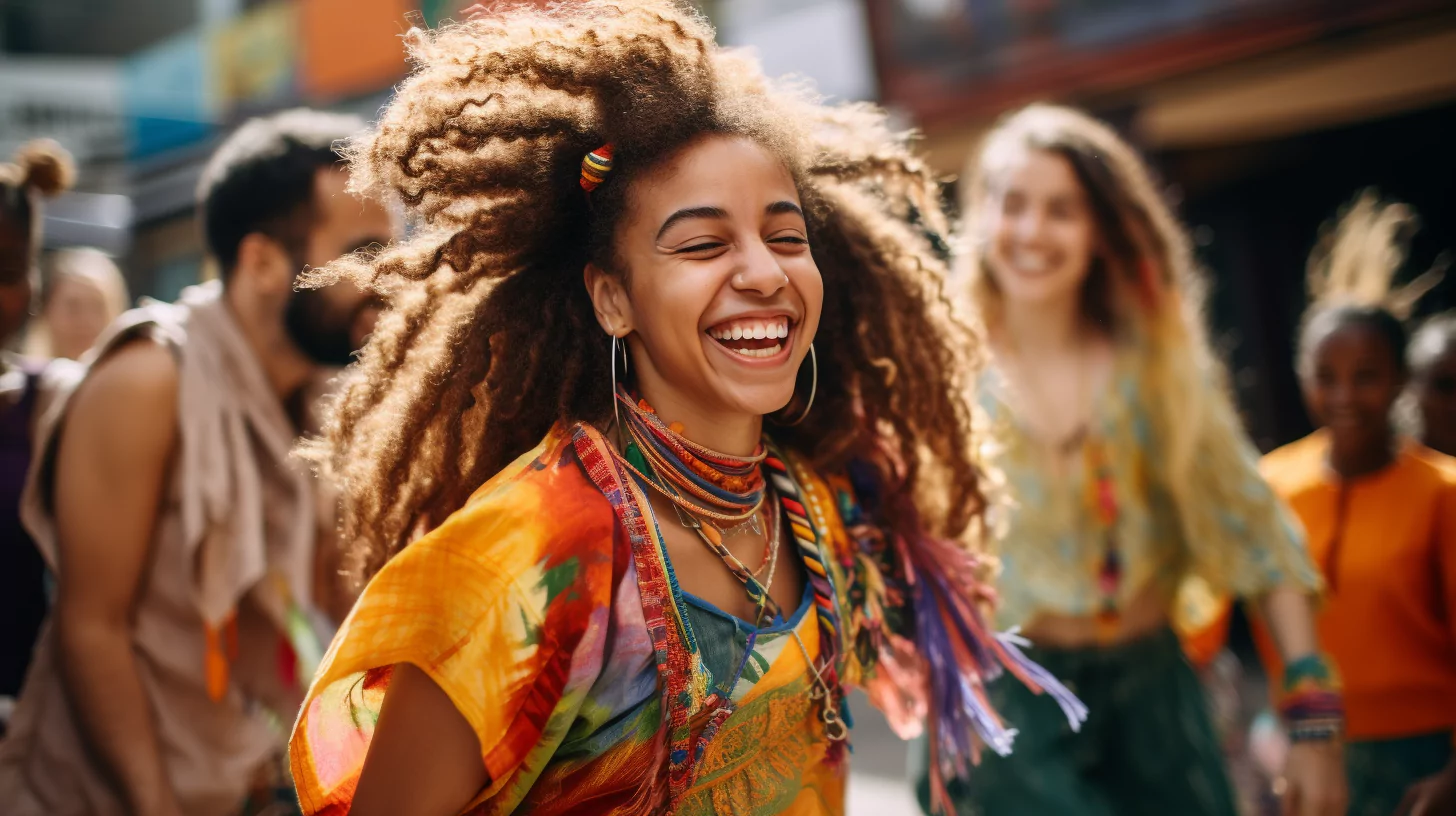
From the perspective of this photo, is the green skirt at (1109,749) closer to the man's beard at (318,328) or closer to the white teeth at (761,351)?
the white teeth at (761,351)

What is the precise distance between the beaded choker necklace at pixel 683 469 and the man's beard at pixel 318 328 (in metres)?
1.23

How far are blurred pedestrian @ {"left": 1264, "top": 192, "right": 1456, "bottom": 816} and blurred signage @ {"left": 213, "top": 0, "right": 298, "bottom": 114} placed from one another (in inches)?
474

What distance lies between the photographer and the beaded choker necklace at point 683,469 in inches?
79.2

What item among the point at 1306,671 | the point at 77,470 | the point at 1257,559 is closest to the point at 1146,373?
the point at 1257,559

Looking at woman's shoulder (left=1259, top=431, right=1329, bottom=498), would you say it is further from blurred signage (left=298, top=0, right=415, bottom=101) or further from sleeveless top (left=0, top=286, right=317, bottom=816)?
blurred signage (left=298, top=0, right=415, bottom=101)

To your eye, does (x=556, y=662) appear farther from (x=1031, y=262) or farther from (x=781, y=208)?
(x=1031, y=262)

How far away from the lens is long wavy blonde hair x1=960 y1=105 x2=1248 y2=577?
3371 millimetres

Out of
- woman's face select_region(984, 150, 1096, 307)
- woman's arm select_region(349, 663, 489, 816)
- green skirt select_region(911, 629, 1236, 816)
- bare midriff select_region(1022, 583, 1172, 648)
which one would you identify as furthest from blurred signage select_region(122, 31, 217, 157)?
woman's arm select_region(349, 663, 489, 816)

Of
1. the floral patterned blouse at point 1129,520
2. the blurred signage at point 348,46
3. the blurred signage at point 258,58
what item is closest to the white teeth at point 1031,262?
the floral patterned blouse at point 1129,520

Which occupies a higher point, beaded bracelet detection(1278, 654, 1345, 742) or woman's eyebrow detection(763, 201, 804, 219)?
woman's eyebrow detection(763, 201, 804, 219)

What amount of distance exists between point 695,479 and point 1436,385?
9.97 feet

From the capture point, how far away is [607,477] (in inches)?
74.7

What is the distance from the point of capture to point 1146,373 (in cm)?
353

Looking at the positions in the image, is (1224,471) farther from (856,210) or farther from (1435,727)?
(856,210)
